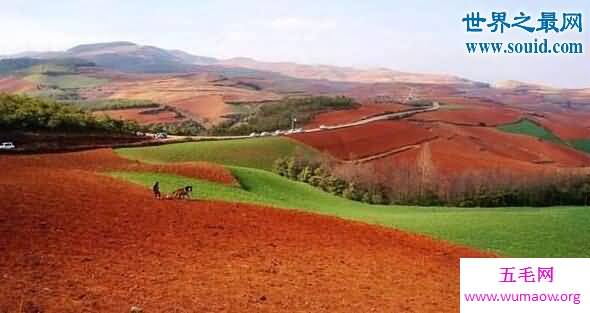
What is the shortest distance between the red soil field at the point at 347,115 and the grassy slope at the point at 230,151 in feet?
36.8

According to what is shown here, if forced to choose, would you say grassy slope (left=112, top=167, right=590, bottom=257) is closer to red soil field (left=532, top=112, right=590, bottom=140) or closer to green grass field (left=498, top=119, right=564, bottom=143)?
green grass field (left=498, top=119, right=564, bottom=143)

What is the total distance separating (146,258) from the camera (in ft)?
34.1

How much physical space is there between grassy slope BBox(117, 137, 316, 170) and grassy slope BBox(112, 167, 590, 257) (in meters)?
9.63

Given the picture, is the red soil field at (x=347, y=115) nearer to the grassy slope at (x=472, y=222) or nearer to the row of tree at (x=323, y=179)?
the row of tree at (x=323, y=179)

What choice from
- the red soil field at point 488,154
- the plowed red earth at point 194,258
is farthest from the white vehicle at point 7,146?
the red soil field at point 488,154

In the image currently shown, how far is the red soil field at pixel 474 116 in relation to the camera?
52.6 meters

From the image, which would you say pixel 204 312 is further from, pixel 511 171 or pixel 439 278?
pixel 511 171

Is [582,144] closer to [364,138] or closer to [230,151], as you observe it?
[364,138]

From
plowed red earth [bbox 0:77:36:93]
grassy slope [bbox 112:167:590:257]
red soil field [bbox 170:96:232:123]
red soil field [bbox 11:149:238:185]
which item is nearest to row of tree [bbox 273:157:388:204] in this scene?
grassy slope [bbox 112:167:590:257]

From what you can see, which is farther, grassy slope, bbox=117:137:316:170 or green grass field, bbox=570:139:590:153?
green grass field, bbox=570:139:590:153

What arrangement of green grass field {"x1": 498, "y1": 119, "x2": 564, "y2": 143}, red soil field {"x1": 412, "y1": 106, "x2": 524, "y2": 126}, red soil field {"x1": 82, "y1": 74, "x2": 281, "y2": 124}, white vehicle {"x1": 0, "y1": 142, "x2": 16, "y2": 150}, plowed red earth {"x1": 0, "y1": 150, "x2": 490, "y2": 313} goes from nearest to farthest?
plowed red earth {"x1": 0, "y1": 150, "x2": 490, "y2": 313}
white vehicle {"x1": 0, "y1": 142, "x2": 16, "y2": 150}
green grass field {"x1": 498, "y1": 119, "x2": 564, "y2": 143}
red soil field {"x1": 412, "y1": 106, "x2": 524, "y2": 126}
red soil field {"x1": 82, "y1": 74, "x2": 281, "y2": 124}

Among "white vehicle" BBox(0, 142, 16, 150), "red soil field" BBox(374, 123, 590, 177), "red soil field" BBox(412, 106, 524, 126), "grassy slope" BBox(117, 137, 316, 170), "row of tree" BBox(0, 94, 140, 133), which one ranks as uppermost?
"row of tree" BBox(0, 94, 140, 133)

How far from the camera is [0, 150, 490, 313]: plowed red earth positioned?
27.9 ft

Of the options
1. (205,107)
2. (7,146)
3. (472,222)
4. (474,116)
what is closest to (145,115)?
(205,107)
